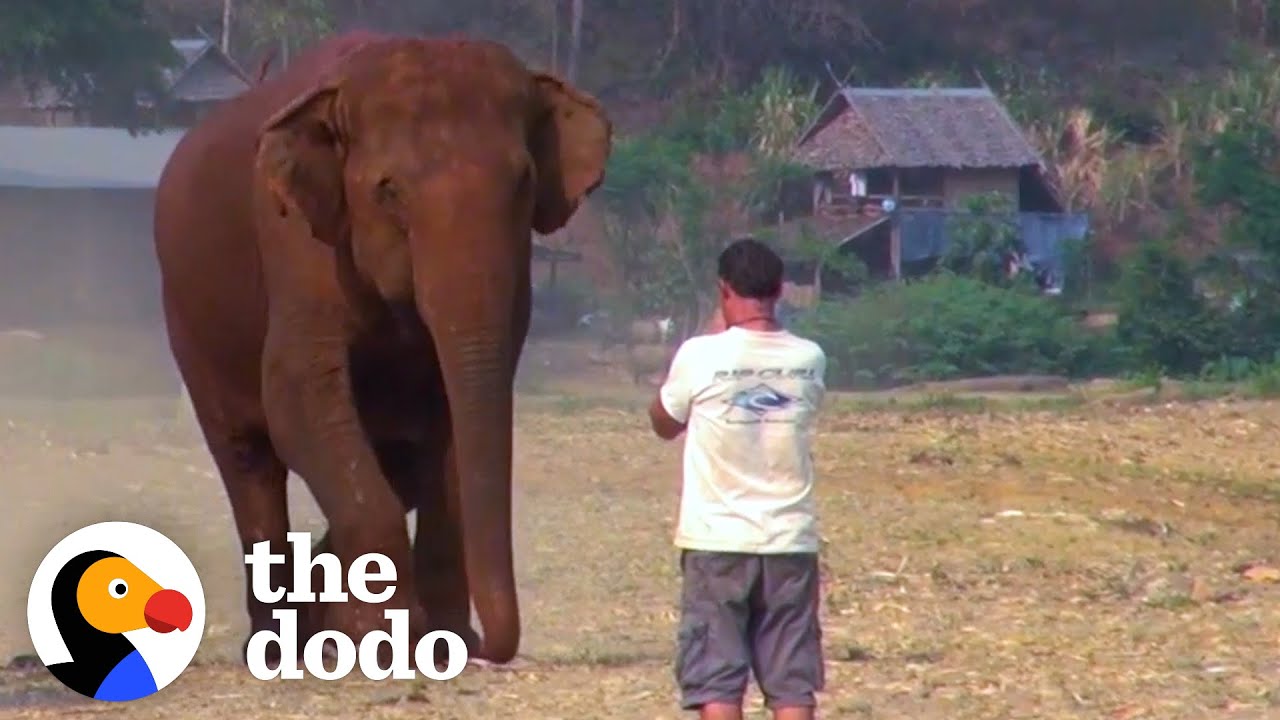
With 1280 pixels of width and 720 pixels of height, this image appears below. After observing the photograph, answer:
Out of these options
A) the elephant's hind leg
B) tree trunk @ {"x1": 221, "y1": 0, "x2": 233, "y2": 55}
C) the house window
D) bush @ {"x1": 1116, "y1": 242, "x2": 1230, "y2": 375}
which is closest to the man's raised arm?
the elephant's hind leg

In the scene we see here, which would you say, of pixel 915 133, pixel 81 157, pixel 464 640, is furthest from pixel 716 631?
pixel 915 133

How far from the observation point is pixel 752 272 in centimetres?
763

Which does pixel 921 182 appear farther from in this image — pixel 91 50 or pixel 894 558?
pixel 894 558

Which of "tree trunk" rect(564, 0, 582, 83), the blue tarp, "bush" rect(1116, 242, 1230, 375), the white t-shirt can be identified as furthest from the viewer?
"tree trunk" rect(564, 0, 582, 83)

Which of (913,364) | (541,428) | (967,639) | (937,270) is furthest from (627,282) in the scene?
(967,639)

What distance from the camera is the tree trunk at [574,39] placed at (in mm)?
65500

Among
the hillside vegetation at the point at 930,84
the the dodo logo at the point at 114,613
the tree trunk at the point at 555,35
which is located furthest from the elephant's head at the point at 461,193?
the tree trunk at the point at 555,35

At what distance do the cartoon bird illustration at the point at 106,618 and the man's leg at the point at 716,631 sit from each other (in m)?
2.52

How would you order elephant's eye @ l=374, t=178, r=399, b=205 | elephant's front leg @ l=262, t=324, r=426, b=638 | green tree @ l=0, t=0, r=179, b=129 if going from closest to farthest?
elephant's eye @ l=374, t=178, r=399, b=205
elephant's front leg @ l=262, t=324, r=426, b=638
green tree @ l=0, t=0, r=179, b=129

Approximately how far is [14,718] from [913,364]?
31605 millimetres

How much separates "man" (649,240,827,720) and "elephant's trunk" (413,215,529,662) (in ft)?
2.42

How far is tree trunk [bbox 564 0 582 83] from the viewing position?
215ft

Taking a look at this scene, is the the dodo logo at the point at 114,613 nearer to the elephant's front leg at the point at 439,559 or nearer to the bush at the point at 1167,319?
the elephant's front leg at the point at 439,559

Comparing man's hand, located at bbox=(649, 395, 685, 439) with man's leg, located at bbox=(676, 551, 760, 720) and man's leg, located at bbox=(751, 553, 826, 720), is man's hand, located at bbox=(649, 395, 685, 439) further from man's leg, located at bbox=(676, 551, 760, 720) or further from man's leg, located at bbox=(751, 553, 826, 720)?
man's leg, located at bbox=(751, 553, 826, 720)
